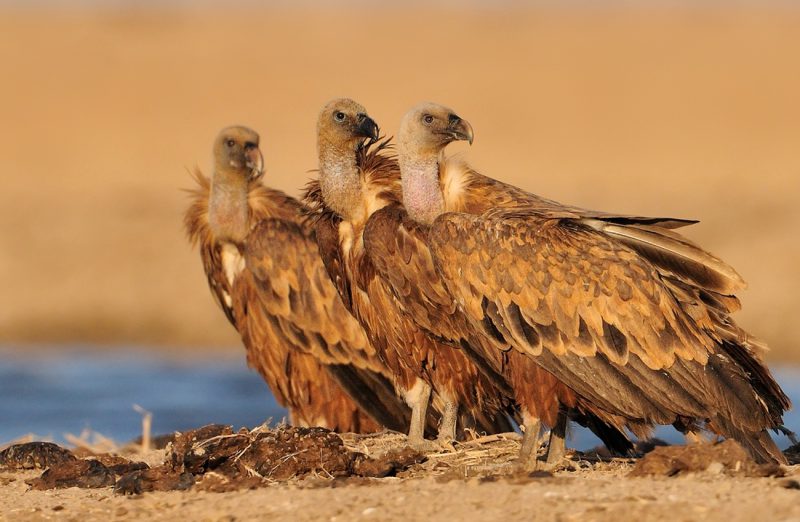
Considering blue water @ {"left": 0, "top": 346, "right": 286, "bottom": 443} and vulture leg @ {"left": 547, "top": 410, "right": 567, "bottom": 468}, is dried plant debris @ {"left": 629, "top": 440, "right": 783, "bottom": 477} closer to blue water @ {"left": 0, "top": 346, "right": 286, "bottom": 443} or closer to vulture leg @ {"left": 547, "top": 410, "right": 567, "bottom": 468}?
vulture leg @ {"left": 547, "top": 410, "right": 567, "bottom": 468}

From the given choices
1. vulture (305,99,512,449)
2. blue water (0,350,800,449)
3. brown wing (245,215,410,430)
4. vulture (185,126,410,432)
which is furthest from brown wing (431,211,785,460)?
blue water (0,350,800,449)

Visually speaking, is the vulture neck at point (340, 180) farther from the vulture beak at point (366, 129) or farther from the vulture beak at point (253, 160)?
the vulture beak at point (253, 160)

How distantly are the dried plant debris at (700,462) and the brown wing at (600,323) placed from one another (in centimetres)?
42

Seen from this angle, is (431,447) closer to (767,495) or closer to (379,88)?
(767,495)

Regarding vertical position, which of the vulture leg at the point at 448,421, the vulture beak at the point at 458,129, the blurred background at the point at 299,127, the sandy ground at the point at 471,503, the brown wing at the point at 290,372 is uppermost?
the blurred background at the point at 299,127

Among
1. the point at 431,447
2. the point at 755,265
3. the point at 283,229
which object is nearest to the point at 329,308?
the point at 283,229

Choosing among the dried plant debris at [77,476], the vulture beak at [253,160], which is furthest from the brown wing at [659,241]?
the vulture beak at [253,160]

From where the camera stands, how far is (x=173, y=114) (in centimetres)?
4278

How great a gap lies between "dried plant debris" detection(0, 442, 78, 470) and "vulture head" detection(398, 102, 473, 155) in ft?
8.52

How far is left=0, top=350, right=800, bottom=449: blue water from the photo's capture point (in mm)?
17500

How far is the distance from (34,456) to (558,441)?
2991 mm

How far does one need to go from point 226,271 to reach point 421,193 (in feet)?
10.0

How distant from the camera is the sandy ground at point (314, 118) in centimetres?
2536

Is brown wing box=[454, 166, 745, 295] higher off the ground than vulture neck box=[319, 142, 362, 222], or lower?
lower
